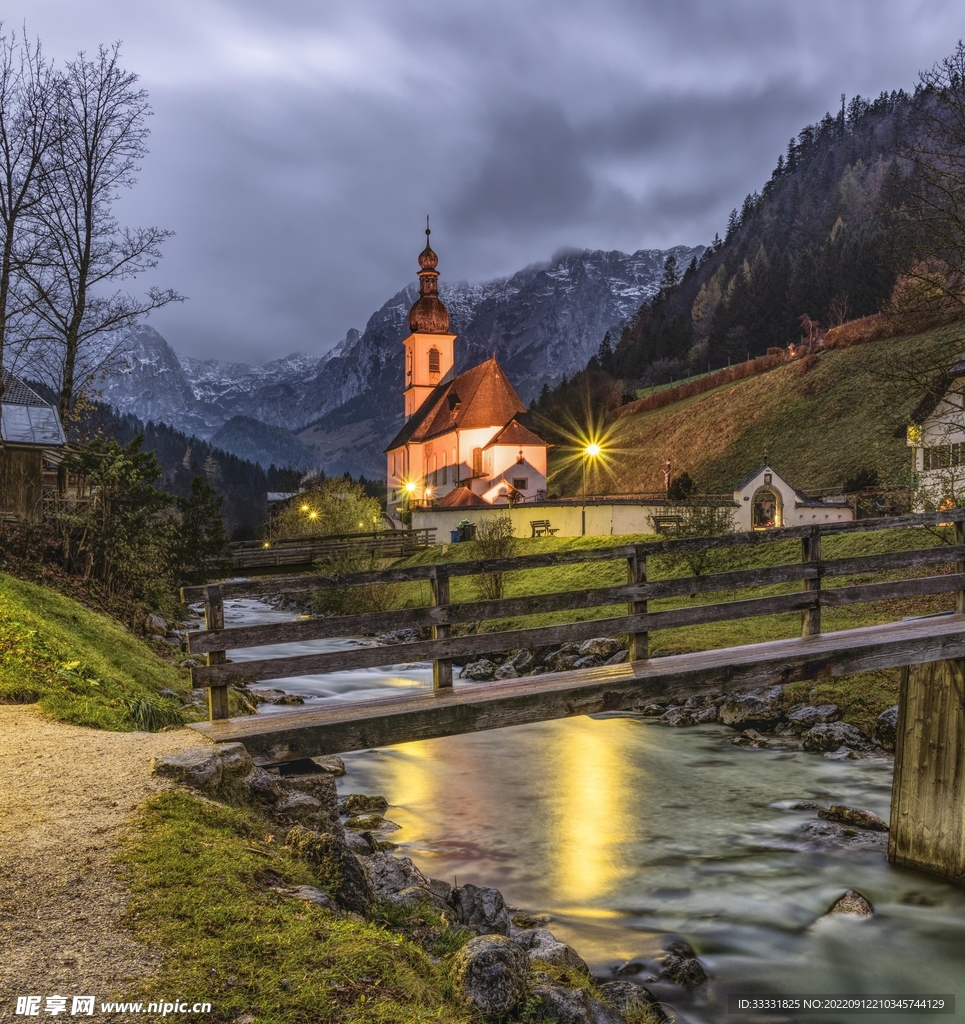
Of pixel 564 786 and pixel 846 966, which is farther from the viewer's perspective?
pixel 564 786

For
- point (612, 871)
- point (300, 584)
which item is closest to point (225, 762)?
point (300, 584)

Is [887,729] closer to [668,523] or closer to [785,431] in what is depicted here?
[668,523]

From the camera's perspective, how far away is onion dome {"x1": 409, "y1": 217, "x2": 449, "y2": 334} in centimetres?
10406

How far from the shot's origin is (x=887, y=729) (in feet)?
48.6

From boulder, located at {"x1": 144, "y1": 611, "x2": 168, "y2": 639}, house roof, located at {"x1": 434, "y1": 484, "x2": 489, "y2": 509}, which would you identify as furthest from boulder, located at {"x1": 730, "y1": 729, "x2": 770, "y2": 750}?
house roof, located at {"x1": 434, "y1": 484, "x2": 489, "y2": 509}

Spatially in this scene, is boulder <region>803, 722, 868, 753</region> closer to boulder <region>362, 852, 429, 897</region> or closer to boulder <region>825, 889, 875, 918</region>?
boulder <region>825, 889, 875, 918</region>

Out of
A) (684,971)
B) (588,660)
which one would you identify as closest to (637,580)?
(684,971)

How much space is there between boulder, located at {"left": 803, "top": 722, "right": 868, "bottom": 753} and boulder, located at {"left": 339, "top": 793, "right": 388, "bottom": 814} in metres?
7.62

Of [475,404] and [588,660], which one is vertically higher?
[475,404]

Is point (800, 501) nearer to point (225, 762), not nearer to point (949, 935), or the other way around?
point (949, 935)

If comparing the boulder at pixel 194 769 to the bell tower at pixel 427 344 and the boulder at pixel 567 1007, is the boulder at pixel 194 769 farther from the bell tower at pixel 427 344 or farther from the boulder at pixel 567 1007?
the bell tower at pixel 427 344

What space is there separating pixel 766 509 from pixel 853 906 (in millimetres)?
43189

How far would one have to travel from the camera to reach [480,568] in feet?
28.7

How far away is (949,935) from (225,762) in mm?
7494
